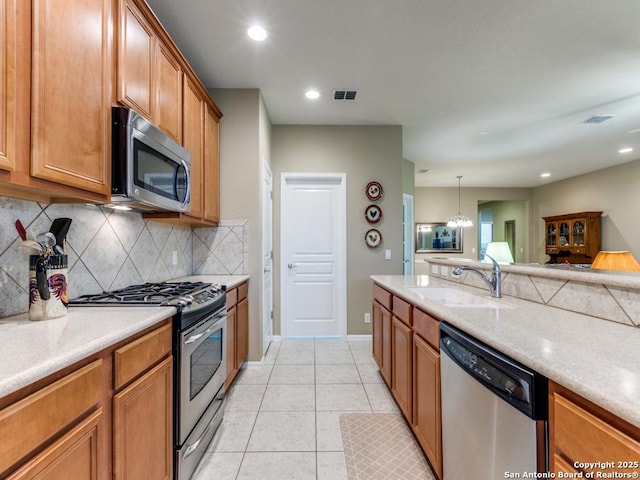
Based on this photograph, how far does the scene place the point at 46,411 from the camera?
2.55 feet

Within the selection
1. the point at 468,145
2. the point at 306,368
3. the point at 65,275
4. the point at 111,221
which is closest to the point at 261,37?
the point at 111,221

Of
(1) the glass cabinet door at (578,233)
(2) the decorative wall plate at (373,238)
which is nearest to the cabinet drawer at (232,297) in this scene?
(2) the decorative wall plate at (373,238)

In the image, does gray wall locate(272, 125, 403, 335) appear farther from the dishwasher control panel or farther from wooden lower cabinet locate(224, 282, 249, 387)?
the dishwasher control panel

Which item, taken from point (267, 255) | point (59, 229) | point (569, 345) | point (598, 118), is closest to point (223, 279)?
point (267, 255)

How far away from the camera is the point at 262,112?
10.3 ft

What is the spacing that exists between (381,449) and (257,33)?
2914 mm

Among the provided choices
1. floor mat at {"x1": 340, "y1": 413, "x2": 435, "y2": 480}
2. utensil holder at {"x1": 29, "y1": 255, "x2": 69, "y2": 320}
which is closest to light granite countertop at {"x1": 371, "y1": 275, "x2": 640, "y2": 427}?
floor mat at {"x1": 340, "y1": 413, "x2": 435, "y2": 480}

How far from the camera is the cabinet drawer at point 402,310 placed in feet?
6.24

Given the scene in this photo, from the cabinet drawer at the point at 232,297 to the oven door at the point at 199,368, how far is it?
0.32 meters

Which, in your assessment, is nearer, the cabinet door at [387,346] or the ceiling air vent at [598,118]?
the cabinet door at [387,346]

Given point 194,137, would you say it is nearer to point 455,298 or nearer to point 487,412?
point 455,298

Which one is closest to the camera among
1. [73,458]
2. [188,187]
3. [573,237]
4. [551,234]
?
[73,458]

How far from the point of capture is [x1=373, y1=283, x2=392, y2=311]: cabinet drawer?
237 centimetres

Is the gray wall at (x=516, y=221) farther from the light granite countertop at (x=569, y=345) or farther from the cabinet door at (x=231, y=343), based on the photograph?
the cabinet door at (x=231, y=343)
